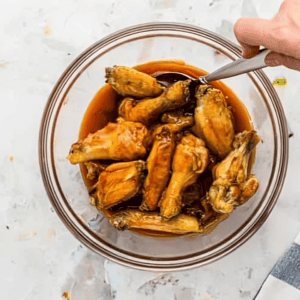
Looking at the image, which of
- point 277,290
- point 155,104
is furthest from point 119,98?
point 277,290

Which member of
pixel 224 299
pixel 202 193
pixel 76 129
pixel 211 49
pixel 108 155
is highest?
pixel 211 49

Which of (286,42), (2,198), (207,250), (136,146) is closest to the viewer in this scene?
(286,42)

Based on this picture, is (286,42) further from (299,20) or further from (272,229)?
(272,229)

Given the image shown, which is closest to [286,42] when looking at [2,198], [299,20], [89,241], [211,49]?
[299,20]

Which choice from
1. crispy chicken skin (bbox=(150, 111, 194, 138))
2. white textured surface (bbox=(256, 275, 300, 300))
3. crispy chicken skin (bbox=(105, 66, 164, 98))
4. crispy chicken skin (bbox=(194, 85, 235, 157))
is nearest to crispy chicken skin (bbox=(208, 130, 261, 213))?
crispy chicken skin (bbox=(194, 85, 235, 157))

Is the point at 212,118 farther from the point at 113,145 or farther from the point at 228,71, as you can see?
the point at 113,145

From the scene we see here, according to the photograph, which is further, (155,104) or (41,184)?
(41,184)

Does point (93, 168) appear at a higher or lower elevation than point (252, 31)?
lower
